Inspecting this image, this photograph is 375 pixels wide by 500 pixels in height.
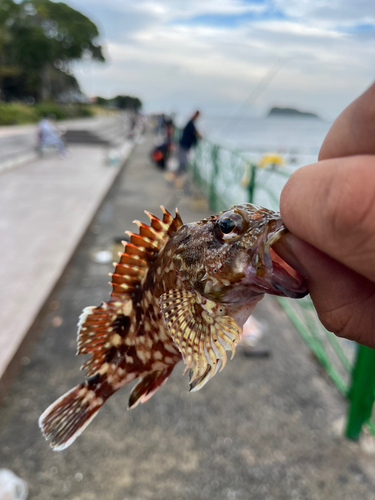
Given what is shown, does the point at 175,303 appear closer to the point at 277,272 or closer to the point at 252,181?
the point at 277,272

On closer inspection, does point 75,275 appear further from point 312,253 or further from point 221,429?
point 312,253

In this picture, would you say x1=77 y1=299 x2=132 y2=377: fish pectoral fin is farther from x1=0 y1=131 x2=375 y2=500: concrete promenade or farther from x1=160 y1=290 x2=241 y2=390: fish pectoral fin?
x1=0 y1=131 x2=375 y2=500: concrete promenade

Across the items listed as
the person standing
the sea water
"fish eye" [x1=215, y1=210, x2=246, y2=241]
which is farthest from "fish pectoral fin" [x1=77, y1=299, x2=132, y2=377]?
the person standing

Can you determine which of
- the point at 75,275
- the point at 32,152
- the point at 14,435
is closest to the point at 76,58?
the point at 32,152

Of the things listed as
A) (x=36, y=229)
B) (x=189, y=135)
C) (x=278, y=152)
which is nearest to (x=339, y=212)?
(x=278, y=152)

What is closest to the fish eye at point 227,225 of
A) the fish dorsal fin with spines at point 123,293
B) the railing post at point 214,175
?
the fish dorsal fin with spines at point 123,293

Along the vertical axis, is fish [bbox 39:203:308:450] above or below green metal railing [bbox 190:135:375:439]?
above
